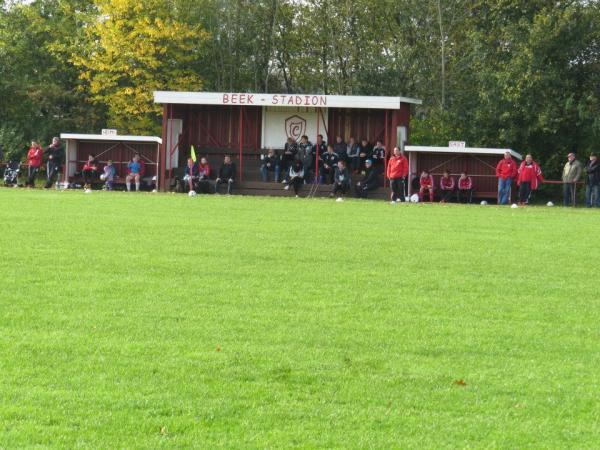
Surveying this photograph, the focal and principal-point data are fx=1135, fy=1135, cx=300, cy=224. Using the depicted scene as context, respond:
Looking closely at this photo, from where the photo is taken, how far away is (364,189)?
1554 inches

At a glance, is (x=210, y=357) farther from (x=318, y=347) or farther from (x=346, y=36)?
(x=346, y=36)

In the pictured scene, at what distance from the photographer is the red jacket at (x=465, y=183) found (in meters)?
39.0

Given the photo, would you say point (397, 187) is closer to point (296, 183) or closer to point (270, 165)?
point (296, 183)

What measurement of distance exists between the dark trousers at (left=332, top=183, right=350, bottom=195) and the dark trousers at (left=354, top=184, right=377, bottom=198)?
0.37 meters

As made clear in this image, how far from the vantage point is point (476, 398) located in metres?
7.35

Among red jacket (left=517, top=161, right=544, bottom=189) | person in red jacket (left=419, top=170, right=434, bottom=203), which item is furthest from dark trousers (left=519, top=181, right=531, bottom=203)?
person in red jacket (left=419, top=170, right=434, bottom=203)

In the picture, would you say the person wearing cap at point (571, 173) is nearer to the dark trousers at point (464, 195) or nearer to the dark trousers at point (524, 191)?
the dark trousers at point (524, 191)

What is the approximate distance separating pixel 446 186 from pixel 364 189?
2.84 metres

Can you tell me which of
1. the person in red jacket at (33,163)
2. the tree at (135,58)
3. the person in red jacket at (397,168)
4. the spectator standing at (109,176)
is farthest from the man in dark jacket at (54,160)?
the tree at (135,58)

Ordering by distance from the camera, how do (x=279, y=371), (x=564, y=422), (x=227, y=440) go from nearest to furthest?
(x=227, y=440)
(x=564, y=422)
(x=279, y=371)

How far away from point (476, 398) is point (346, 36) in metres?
52.5

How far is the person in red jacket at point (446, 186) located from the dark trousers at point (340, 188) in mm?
3285

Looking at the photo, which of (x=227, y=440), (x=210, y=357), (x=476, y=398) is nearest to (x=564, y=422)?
(x=476, y=398)

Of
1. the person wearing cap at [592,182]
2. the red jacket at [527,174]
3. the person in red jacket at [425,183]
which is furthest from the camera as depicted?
the person in red jacket at [425,183]
